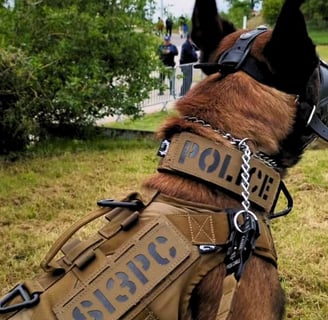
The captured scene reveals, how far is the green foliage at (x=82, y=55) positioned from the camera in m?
8.47

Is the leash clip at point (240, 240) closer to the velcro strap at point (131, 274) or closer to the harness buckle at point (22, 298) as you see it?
the velcro strap at point (131, 274)

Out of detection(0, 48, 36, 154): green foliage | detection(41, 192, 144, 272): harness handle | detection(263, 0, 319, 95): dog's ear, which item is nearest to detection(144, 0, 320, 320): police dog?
detection(263, 0, 319, 95): dog's ear

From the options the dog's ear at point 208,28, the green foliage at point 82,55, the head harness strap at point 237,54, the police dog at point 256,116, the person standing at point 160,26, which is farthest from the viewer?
the person standing at point 160,26

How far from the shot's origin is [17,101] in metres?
7.65

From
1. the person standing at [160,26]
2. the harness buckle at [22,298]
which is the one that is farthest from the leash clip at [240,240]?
the person standing at [160,26]

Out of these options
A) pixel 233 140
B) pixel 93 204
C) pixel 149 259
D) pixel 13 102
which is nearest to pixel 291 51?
pixel 233 140

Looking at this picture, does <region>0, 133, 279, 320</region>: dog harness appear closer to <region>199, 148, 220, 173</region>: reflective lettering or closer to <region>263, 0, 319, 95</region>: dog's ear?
<region>199, 148, 220, 173</region>: reflective lettering

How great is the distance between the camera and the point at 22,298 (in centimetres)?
193

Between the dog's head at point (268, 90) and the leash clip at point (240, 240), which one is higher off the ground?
the dog's head at point (268, 90)

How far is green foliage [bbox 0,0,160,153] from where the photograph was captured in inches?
333

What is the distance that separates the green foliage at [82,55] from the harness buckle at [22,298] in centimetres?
593

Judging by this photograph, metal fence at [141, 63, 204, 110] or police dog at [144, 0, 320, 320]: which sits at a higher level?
police dog at [144, 0, 320, 320]

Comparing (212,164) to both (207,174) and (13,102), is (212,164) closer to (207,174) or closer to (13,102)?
(207,174)

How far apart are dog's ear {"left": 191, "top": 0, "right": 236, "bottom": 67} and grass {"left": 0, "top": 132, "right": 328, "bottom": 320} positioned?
6.14 ft
